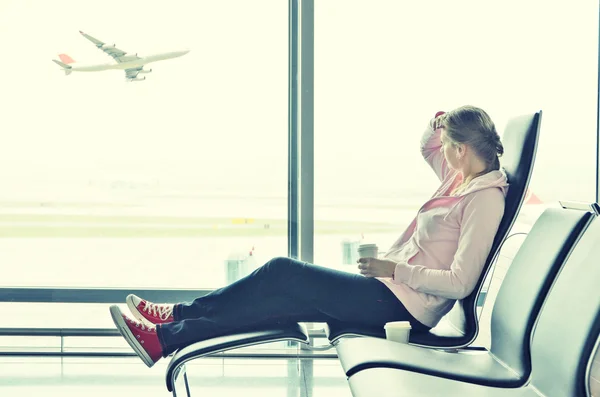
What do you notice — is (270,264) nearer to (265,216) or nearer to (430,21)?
(265,216)

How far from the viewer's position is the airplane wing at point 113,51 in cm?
344

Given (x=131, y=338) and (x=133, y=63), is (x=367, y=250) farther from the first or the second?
(x=133, y=63)

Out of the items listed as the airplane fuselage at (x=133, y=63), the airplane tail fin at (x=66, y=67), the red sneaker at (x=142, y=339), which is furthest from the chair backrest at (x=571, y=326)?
the airplane tail fin at (x=66, y=67)

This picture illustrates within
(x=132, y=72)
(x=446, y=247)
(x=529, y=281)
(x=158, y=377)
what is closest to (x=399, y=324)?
(x=446, y=247)

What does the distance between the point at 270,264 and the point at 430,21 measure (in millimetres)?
1677

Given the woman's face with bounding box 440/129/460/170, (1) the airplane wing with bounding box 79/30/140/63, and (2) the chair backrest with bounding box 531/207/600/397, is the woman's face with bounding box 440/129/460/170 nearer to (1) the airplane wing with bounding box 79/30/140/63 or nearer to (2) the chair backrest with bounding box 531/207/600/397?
(2) the chair backrest with bounding box 531/207/600/397

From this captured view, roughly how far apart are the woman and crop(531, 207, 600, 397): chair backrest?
54 cm

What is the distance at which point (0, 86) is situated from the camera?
11.5 feet

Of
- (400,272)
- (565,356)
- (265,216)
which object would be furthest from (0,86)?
(565,356)

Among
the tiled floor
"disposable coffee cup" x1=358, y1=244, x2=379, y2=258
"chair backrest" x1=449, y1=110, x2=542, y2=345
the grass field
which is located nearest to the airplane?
the grass field

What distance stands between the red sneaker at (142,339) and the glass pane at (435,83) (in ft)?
4.43

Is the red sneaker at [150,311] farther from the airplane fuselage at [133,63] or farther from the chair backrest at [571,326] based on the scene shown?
the airplane fuselage at [133,63]

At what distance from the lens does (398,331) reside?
2.13 metres

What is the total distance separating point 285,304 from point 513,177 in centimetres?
85
